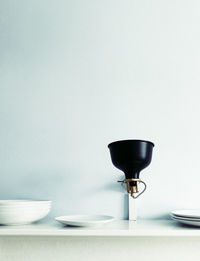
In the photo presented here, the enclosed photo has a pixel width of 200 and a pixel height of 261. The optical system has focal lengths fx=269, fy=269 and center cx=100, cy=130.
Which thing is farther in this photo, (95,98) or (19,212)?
(95,98)

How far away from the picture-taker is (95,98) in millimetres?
1139

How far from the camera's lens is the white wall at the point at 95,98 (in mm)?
1073

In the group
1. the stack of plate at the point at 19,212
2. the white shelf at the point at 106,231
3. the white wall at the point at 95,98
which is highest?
the white wall at the point at 95,98

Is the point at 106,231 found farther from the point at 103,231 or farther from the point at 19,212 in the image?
the point at 19,212

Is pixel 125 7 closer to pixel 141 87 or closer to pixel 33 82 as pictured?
pixel 141 87

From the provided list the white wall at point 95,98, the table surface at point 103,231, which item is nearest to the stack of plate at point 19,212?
the table surface at point 103,231

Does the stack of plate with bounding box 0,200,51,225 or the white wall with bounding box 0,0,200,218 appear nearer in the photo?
the stack of plate with bounding box 0,200,51,225

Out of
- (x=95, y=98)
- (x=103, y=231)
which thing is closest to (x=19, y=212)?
(x=103, y=231)

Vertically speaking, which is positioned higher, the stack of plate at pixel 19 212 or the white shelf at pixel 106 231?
the stack of plate at pixel 19 212

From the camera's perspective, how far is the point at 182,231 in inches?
32.0

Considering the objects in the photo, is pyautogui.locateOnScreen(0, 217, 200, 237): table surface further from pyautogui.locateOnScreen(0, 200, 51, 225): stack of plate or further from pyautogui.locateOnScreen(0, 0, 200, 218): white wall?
pyautogui.locateOnScreen(0, 0, 200, 218): white wall

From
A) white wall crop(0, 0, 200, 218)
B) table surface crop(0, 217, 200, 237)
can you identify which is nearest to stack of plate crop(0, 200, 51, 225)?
table surface crop(0, 217, 200, 237)

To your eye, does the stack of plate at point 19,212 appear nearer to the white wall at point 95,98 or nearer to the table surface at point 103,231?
the table surface at point 103,231

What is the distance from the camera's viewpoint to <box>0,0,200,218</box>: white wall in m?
1.07
